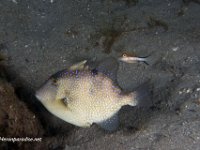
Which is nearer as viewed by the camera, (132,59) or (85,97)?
(85,97)

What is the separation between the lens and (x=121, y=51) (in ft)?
17.0

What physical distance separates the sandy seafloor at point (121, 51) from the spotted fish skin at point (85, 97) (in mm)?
477

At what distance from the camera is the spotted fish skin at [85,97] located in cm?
342

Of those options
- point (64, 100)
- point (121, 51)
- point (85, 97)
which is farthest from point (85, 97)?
point (121, 51)

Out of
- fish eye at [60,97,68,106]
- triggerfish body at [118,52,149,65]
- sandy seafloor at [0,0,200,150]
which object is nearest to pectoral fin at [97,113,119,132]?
sandy seafloor at [0,0,200,150]

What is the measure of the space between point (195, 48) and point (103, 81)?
2.05 metres

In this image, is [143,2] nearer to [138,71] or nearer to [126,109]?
[138,71]

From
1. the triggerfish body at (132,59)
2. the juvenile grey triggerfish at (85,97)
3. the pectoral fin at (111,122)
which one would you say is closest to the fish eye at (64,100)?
the juvenile grey triggerfish at (85,97)

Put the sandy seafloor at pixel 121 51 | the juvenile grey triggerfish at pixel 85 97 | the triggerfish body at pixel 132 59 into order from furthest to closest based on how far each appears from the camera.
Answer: the triggerfish body at pixel 132 59 → the sandy seafloor at pixel 121 51 → the juvenile grey triggerfish at pixel 85 97

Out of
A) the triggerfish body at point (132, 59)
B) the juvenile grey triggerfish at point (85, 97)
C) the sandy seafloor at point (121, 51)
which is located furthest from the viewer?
the triggerfish body at point (132, 59)

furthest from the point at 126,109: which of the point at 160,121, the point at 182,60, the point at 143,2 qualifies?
the point at 143,2

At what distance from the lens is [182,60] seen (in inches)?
184

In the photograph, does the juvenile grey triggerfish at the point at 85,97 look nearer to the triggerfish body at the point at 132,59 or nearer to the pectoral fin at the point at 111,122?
the pectoral fin at the point at 111,122

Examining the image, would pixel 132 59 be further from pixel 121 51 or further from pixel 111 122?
pixel 111 122
